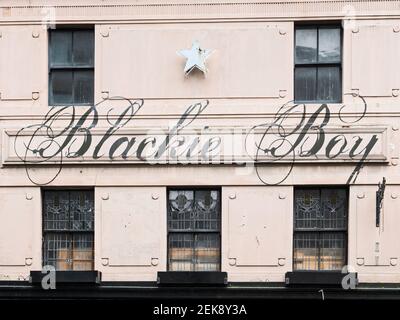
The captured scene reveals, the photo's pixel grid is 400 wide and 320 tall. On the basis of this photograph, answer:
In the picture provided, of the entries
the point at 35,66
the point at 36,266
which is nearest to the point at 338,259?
the point at 36,266

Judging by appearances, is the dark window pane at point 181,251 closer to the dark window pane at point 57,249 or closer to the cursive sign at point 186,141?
the cursive sign at point 186,141

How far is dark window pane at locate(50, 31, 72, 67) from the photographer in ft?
43.5

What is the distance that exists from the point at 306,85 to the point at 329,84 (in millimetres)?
401

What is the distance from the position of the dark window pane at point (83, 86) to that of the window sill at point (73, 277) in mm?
3019

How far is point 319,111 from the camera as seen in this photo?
1281 cm

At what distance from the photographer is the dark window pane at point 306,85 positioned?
13.0m

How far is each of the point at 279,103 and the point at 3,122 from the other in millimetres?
4888

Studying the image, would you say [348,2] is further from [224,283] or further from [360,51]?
[224,283]

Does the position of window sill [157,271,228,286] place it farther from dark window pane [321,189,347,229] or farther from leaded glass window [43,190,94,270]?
dark window pane [321,189,347,229]

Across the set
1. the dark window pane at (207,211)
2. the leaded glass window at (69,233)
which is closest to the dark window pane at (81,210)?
the leaded glass window at (69,233)

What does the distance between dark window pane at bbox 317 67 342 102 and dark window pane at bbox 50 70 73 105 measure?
4.42m

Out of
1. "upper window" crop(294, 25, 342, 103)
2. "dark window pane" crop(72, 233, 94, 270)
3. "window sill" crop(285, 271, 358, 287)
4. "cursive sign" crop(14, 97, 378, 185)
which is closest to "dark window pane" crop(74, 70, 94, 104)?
"cursive sign" crop(14, 97, 378, 185)
